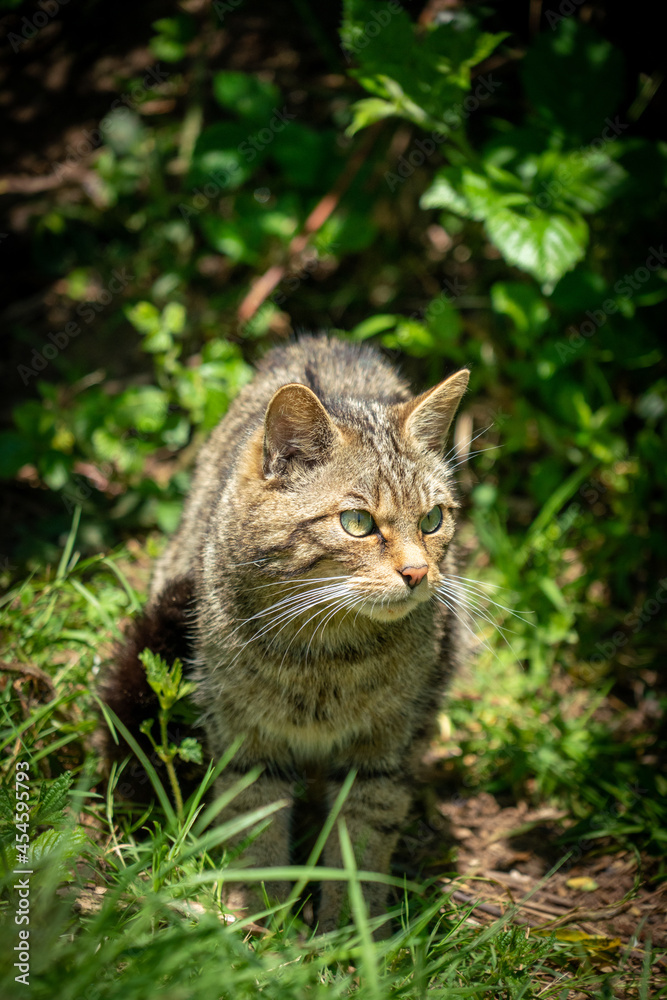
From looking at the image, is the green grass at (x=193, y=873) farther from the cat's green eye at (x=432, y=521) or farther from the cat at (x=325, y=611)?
the cat's green eye at (x=432, y=521)

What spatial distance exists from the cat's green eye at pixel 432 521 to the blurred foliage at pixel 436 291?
84 cm

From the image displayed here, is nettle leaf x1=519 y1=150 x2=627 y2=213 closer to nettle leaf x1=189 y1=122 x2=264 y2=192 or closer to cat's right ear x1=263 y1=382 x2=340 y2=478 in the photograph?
nettle leaf x1=189 y1=122 x2=264 y2=192

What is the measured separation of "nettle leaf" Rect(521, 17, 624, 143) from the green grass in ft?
7.76

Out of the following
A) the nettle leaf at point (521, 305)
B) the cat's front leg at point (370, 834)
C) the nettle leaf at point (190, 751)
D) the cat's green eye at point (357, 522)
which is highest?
the cat's green eye at point (357, 522)

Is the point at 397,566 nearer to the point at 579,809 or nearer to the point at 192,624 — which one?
the point at 192,624

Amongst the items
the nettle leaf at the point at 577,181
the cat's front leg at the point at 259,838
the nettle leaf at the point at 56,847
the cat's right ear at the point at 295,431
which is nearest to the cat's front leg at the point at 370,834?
the cat's front leg at the point at 259,838

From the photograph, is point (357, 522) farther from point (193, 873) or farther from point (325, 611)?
point (193, 873)

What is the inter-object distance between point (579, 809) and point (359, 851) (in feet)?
3.94

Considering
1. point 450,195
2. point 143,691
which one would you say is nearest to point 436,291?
point 450,195

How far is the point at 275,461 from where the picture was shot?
2.17 metres

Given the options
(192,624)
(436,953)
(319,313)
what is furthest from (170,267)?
(436,953)

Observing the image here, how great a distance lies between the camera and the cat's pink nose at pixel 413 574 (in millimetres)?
1963

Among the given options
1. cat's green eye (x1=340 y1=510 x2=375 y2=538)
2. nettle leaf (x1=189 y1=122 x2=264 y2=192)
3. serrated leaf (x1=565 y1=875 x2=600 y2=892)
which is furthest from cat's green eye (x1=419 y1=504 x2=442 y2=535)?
nettle leaf (x1=189 y1=122 x2=264 y2=192)

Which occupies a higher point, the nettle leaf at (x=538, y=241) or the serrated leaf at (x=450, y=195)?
the serrated leaf at (x=450, y=195)
